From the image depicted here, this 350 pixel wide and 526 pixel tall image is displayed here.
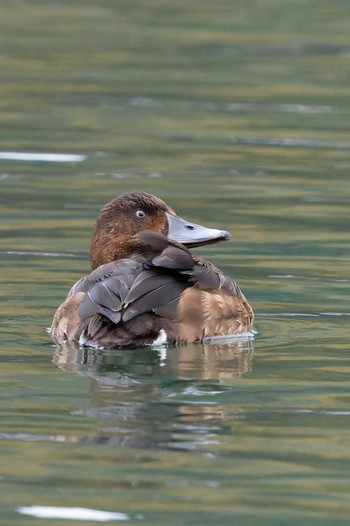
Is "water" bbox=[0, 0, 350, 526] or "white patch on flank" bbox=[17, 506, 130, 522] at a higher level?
"water" bbox=[0, 0, 350, 526]

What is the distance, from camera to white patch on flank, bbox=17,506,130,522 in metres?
5.64

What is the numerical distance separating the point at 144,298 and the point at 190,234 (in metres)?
1.54

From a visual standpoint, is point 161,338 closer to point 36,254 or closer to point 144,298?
point 144,298

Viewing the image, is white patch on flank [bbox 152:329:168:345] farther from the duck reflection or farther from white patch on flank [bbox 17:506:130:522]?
white patch on flank [bbox 17:506:130:522]

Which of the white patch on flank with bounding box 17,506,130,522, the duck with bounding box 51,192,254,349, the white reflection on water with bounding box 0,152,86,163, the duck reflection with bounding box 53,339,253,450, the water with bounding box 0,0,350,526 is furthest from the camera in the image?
the white reflection on water with bounding box 0,152,86,163

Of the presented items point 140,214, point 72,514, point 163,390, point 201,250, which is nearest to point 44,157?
point 201,250

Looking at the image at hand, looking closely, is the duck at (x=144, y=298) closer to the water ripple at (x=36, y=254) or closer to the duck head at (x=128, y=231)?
the duck head at (x=128, y=231)

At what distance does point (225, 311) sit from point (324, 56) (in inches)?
400

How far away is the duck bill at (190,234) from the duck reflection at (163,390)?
37.3 inches

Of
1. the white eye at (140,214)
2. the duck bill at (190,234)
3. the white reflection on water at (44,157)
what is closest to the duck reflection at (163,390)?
the duck bill at (190,234)

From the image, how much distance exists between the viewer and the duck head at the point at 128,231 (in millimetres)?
9203

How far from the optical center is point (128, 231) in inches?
363

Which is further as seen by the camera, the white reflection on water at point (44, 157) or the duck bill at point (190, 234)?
the white reflection on water at point (44, 157)

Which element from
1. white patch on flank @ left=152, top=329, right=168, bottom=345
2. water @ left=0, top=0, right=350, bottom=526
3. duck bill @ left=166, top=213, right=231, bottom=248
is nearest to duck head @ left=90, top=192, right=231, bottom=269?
duck bill @ left=166, top=213, right=231, bottom=248
